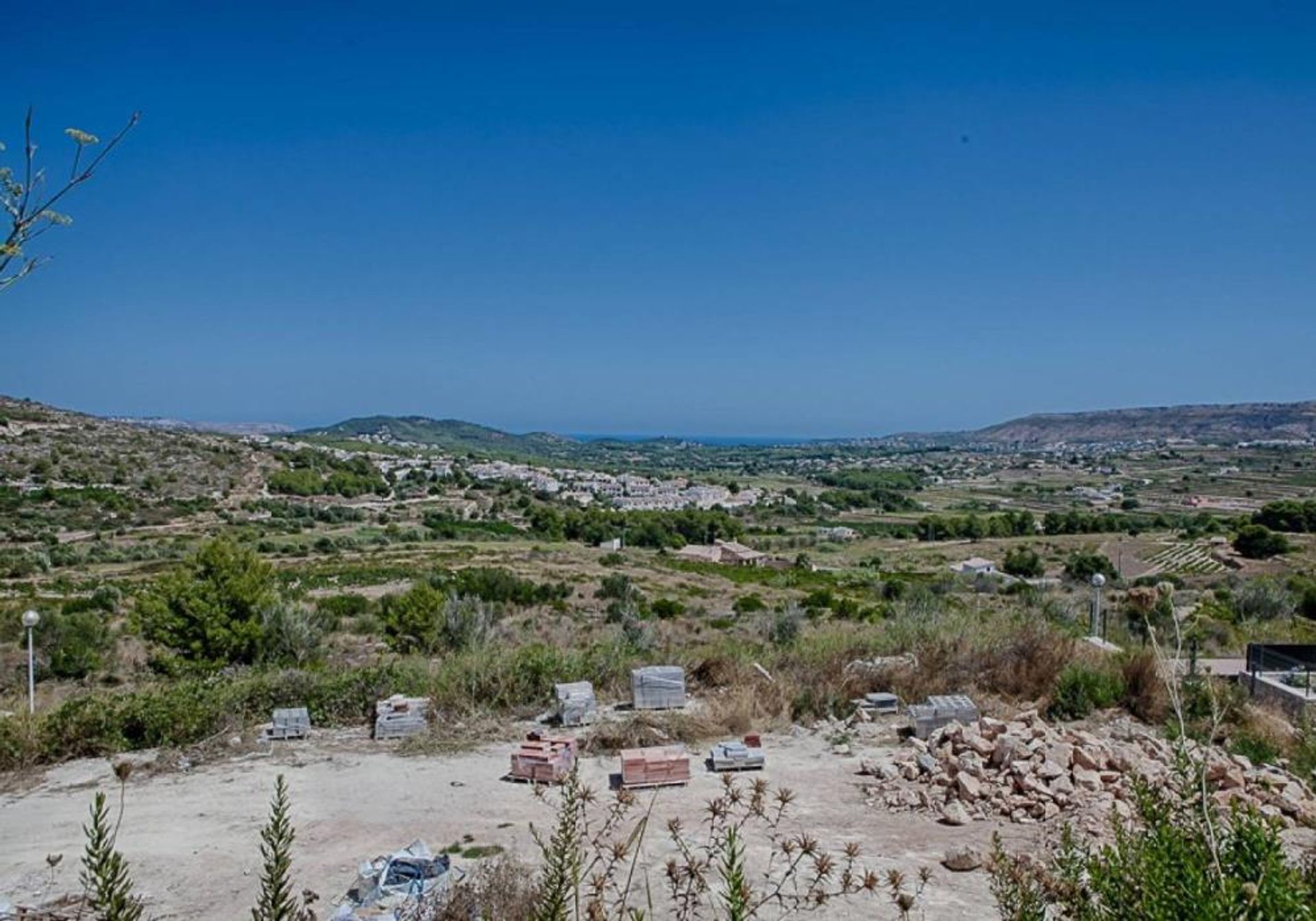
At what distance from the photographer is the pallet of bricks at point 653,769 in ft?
25.0

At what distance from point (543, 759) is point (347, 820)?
5.64 ft

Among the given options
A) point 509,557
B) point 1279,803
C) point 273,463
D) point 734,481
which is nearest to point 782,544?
point 509,557

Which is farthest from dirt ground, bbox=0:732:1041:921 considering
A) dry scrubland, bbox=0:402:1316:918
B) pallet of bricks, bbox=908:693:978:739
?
pallet of bricks, bbox=908:693:978:739

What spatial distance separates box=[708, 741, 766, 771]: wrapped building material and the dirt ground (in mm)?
163

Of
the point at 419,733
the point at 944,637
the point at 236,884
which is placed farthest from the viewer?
the point at 944,637

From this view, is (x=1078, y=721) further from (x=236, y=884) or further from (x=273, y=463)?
(x=273, y=463)

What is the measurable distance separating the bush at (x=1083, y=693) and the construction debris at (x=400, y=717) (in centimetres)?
734

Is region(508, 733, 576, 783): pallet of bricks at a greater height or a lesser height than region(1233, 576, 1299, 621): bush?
greater

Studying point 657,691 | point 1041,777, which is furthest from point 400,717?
point 1041,777

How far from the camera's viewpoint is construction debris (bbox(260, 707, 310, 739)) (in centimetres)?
923

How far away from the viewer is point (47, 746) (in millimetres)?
8695

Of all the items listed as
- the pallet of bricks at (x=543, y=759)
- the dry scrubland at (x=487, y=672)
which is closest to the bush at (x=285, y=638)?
the dry scrubland at (x=487, y=672)

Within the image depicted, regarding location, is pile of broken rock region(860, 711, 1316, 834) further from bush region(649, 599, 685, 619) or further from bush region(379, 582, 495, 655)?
bush region(649, 599, 685, 619)

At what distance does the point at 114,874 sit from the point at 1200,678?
10.6 meters
